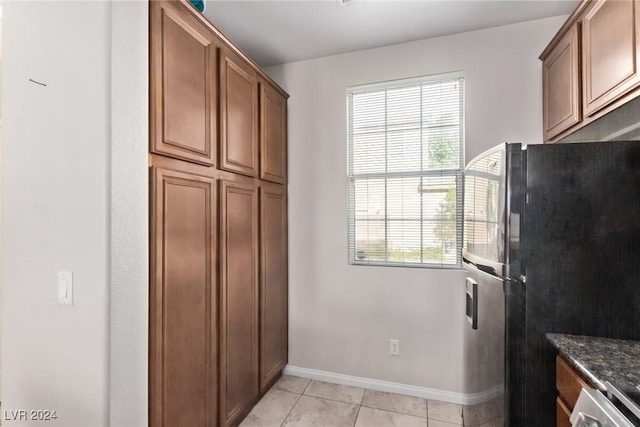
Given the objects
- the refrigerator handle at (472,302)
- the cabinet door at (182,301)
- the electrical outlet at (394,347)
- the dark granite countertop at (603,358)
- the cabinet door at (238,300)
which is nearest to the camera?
the dark granite countertop at (603,358)

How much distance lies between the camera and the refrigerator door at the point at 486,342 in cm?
137

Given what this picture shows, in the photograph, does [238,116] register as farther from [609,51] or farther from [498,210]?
[609,51]

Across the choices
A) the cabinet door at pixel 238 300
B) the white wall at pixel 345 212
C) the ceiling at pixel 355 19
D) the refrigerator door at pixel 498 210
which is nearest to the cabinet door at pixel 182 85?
the cabinet door at pixel 238 300

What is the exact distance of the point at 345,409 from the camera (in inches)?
87.9

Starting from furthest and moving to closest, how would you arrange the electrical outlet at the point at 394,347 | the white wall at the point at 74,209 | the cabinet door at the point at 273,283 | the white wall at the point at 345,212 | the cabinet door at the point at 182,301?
the electrical outlet at the point at 394,347
the cabinet door at the point at 273,283
the white wall at the point at 345,212
the cabinet door at the point at 182,301
the white wall at the point at 74,209

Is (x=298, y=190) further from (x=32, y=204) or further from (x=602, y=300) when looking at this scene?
(x=602, y=300)

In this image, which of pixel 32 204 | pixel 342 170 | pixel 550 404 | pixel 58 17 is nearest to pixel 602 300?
pixel 550 404

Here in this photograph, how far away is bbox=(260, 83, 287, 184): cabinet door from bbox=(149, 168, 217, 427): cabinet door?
67 cm

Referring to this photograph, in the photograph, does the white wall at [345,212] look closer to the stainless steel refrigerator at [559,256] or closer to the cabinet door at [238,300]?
the cabinet door at [238,300]

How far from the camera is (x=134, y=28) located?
1237mm

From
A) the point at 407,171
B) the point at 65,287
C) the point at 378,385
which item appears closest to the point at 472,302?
the point at 407,171

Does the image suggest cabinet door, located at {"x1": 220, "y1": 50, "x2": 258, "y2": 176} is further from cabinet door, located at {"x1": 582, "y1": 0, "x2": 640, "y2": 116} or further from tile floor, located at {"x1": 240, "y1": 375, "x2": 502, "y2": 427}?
cabinet door, located at {"x1": 582, "y1": 0, "x2": 640, "y2": 116}

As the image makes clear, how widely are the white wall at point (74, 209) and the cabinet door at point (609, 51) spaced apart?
197 cm

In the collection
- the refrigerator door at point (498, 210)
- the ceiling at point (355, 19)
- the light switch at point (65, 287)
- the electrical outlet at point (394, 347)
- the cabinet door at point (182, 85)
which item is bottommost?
the electrical outlet at point (394, 347)
